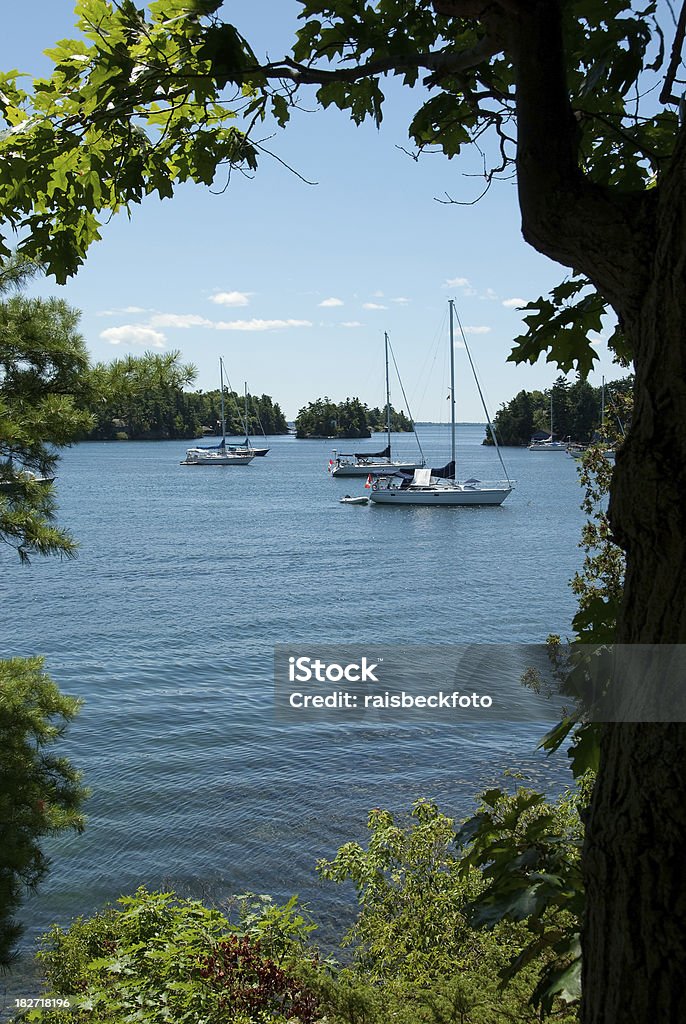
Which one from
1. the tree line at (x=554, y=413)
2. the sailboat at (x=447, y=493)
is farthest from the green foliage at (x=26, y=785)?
the tree line at (x=554, y=413)

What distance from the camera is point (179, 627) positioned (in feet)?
85.1

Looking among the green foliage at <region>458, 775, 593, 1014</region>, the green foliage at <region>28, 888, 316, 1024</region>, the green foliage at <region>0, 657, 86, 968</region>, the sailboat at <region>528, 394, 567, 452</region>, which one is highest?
the sailboat at <region>528, 394, 567, 452</region>

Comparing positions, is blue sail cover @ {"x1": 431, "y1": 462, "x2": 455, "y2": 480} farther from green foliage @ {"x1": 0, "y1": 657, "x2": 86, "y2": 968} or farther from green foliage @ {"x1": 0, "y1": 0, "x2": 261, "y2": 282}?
green foliage @ {"x1": 0, "y1": 0, "x2": 261, "y2": 282}

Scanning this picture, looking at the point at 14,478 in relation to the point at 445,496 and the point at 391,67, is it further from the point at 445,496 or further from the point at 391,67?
the point at 445,496

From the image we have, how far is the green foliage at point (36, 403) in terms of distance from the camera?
671cm

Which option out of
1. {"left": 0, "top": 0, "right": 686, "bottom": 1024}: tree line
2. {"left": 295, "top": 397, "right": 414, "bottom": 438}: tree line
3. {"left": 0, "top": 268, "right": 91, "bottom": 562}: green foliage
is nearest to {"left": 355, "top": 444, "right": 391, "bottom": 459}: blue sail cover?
{"left": 0, "top": 268, "right": 91, "bottom": 562}: green foliage

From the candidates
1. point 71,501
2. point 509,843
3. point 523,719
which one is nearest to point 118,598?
point 523,719

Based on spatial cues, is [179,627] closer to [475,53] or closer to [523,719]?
[523,719]

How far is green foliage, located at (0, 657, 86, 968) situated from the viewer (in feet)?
20.4

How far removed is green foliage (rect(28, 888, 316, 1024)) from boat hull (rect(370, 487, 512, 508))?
49861 millimetres

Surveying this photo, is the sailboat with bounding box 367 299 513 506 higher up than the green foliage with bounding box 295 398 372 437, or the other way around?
the green foliage with bounding box 295 398 372 437

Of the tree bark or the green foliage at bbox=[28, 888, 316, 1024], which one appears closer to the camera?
the tree bark

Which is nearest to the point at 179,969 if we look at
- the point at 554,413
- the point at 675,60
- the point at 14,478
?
the point at 14,478

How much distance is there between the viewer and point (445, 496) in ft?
185
